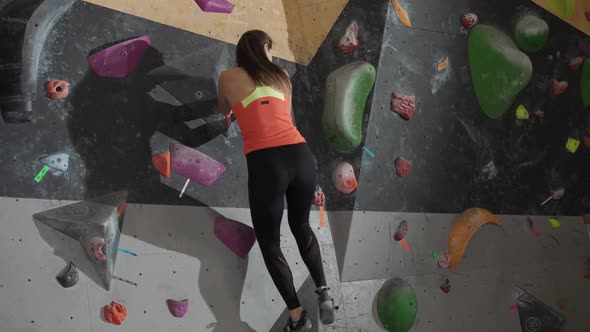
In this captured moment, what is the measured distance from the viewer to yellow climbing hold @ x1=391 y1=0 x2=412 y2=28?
2.76m

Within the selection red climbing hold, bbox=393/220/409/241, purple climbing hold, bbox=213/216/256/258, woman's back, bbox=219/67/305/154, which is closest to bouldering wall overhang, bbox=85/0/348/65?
woman's back, bbox=219/67/305/154

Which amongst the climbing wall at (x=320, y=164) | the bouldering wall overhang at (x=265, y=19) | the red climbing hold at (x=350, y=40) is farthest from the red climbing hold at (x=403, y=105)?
the bouldering wall overhang at (x=265, y=19)

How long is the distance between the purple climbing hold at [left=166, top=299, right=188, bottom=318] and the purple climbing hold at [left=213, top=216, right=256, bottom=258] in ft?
0.90

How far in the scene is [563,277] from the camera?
11.2 feet

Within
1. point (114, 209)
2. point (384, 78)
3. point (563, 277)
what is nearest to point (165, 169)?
point (114, 209)

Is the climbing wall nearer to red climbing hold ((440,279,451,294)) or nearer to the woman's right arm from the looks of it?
red climbing hold ((440,279,451,294))

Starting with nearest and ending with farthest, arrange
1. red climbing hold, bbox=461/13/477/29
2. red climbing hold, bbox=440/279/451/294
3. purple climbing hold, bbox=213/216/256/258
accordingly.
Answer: purple climbing hold, bbox=213/216/256/258
red climbing hold, bbox=440/279/451/294
red climbing hold, bbox=461/13/477/29

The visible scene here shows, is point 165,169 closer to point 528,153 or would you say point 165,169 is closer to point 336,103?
point 336,103

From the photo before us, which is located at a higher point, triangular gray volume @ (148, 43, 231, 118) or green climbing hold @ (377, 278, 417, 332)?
triangular gray volume @ (148, 43, 231, 118)

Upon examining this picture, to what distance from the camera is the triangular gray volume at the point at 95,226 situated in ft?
6.37

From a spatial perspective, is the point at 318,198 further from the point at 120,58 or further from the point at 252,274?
the point at 120,58

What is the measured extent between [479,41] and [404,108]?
63cm

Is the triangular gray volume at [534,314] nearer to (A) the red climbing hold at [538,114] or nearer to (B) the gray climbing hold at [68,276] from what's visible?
(A) the red climbing hold at [538,114]

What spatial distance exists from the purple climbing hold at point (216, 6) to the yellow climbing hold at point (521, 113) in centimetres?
168
